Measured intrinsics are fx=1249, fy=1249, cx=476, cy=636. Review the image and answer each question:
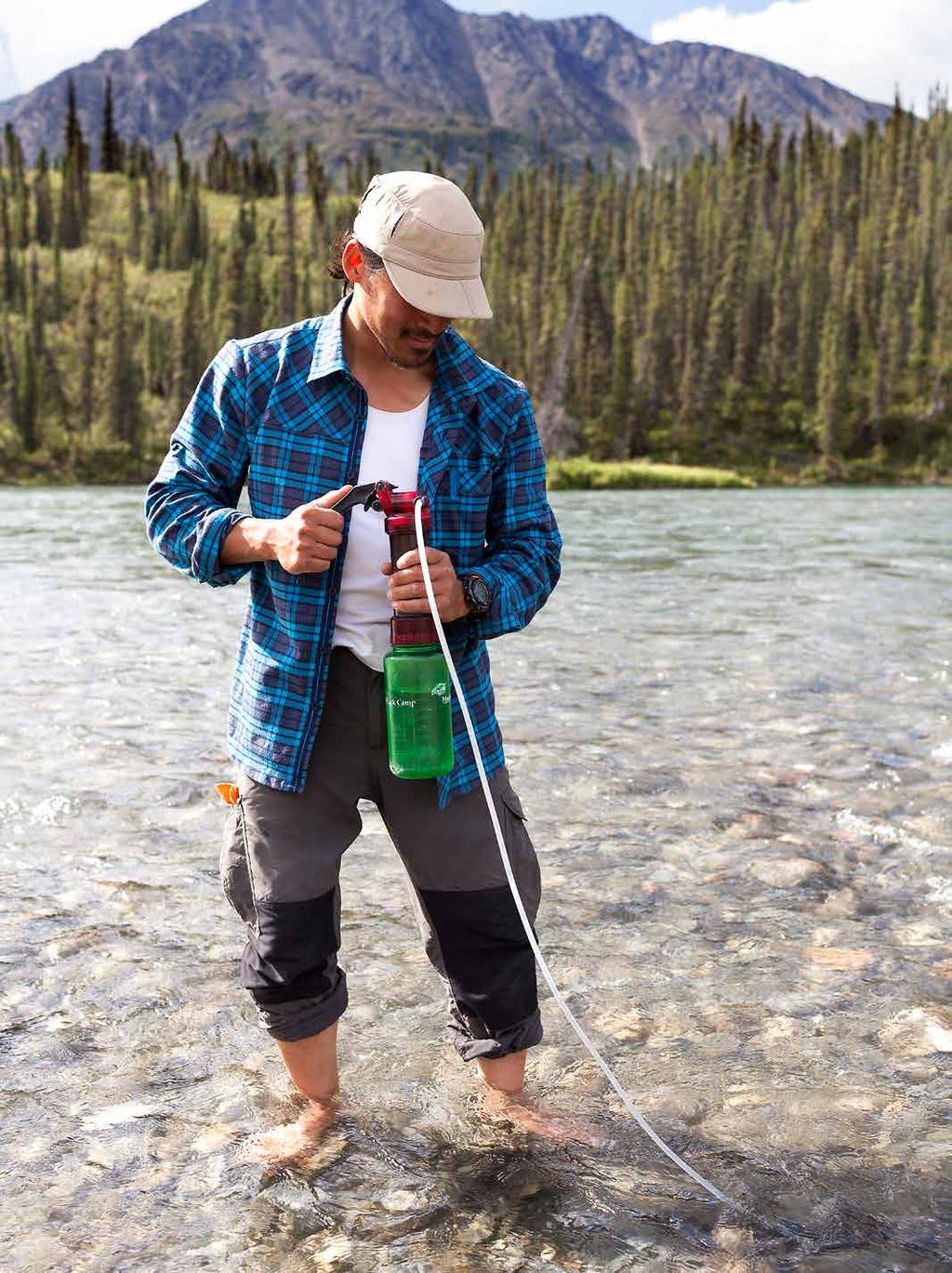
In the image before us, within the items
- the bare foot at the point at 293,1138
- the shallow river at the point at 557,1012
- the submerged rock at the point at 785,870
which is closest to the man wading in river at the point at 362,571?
the bare foot at the point at 293,1138

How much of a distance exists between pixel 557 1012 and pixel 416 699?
2.24 meters

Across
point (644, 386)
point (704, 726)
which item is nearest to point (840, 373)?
point (644, 386)

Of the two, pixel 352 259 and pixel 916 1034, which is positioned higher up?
pixel 352 259

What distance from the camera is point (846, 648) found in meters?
13.9

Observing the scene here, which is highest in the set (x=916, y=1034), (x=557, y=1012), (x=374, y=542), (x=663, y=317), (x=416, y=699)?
(x=663, y=317)

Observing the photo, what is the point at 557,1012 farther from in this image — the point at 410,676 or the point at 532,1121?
the point at 410,676

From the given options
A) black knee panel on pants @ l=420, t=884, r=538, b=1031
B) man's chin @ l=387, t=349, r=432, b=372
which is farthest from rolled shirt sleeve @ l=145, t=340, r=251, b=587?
black knee panel on pants @ l=420, t=884, r=538, b=1031

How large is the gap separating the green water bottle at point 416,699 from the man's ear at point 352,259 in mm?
935

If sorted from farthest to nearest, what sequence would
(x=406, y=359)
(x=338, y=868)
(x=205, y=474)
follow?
(x=338, y=868), (x=205, y=474), (x=406, y=359)

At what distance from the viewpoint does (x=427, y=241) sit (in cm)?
312

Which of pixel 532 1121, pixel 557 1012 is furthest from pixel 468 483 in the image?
pixel 557 1012

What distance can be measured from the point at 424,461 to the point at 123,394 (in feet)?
346

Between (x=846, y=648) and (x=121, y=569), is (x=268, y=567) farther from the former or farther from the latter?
(x=121, y=569)

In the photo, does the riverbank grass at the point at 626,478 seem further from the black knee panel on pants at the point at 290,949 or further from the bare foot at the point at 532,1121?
the black knee panel on pants at the point at 290,949
